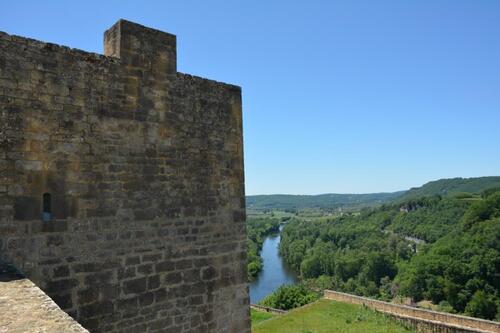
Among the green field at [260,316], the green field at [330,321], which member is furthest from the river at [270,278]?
the green field at [330,321]

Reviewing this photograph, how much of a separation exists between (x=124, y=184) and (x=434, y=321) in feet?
89.9

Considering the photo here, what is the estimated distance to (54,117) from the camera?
454 cm

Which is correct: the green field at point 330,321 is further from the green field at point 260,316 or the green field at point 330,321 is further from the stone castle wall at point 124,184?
the stone castle wall at point 124,184

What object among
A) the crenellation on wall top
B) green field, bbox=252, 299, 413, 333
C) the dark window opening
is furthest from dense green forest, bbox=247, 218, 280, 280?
the dark window opening

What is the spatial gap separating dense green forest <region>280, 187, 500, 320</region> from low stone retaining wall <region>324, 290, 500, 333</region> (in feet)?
48.3

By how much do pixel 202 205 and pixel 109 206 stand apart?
1.40 m

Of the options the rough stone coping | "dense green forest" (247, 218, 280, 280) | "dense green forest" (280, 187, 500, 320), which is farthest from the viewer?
"dense green forest" (247, 218, 280, 280)

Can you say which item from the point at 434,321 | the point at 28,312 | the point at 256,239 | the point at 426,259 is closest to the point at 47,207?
the point at 28,312

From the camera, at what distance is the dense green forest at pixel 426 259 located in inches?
1767

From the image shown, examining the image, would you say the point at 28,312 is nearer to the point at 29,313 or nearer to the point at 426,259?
the point at 29,313

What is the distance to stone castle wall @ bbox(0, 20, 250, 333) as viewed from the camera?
433cm

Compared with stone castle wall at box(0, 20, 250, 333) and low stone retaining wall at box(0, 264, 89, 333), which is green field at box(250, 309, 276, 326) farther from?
low stone retaining wall at box(0, 264, 89, 333)

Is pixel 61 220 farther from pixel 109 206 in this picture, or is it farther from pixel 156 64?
pixel 156 64

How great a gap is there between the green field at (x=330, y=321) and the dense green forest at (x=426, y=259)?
642 inches
